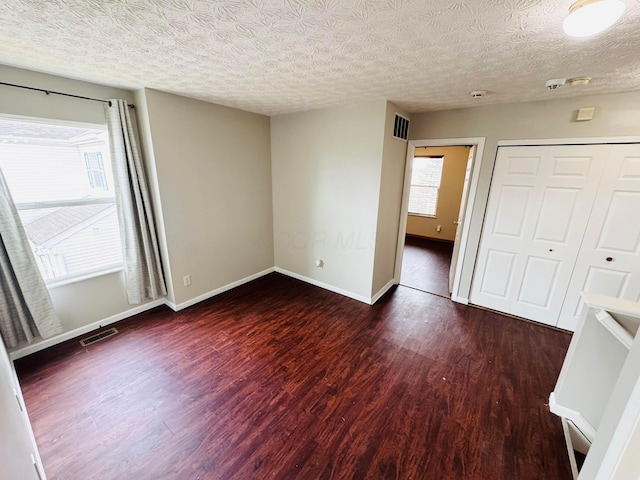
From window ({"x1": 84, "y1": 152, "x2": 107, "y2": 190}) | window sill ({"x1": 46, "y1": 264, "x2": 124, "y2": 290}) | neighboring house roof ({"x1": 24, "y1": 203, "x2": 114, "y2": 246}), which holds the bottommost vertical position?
window sill ({"x1": 46, "y1": 264, "x2": 124, "y2": 290})

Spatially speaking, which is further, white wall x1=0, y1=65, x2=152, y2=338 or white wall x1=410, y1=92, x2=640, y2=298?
white wall x1=410, y1=92, x2=640, y2=298

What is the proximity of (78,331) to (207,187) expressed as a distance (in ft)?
6.42

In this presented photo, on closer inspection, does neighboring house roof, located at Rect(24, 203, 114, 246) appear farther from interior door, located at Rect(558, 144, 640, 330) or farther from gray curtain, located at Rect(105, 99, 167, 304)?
interior door, located at Rect(558, 144, 640, 330)

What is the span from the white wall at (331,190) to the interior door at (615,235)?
2.11 metres

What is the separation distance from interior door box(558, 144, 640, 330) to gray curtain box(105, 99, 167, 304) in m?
4.57

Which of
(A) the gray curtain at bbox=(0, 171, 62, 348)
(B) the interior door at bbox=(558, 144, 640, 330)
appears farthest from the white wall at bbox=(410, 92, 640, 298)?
(A) the gray curtain at bbox=(0, 171, 62, 348)

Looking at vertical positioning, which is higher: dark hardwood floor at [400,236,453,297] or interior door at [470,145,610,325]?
interior door at [470,145,610,325]

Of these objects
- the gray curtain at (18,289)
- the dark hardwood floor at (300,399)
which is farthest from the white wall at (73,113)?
the dark hardwood floor at (300,399)

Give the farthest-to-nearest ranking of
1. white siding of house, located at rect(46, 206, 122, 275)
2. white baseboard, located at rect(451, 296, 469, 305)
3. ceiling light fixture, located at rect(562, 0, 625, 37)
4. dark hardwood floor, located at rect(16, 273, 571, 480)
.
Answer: white baseboard, located at rect(451, 296, 469, 305) < white siding of house, located at rect(46, 206, 122, 275) < dark hardwood floor, located at rect(16, 273, 571, 480) < ceiling light fixture, located at rect(562, 0, 625, 37)

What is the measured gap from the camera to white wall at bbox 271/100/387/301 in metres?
2.95

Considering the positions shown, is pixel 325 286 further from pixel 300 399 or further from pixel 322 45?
pixel 322 45

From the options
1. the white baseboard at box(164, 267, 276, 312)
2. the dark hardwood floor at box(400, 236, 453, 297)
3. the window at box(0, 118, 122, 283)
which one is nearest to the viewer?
the window at box(0, 118, 122, 283)

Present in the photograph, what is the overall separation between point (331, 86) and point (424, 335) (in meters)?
2.64

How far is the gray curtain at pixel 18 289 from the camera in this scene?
79.2 inches
